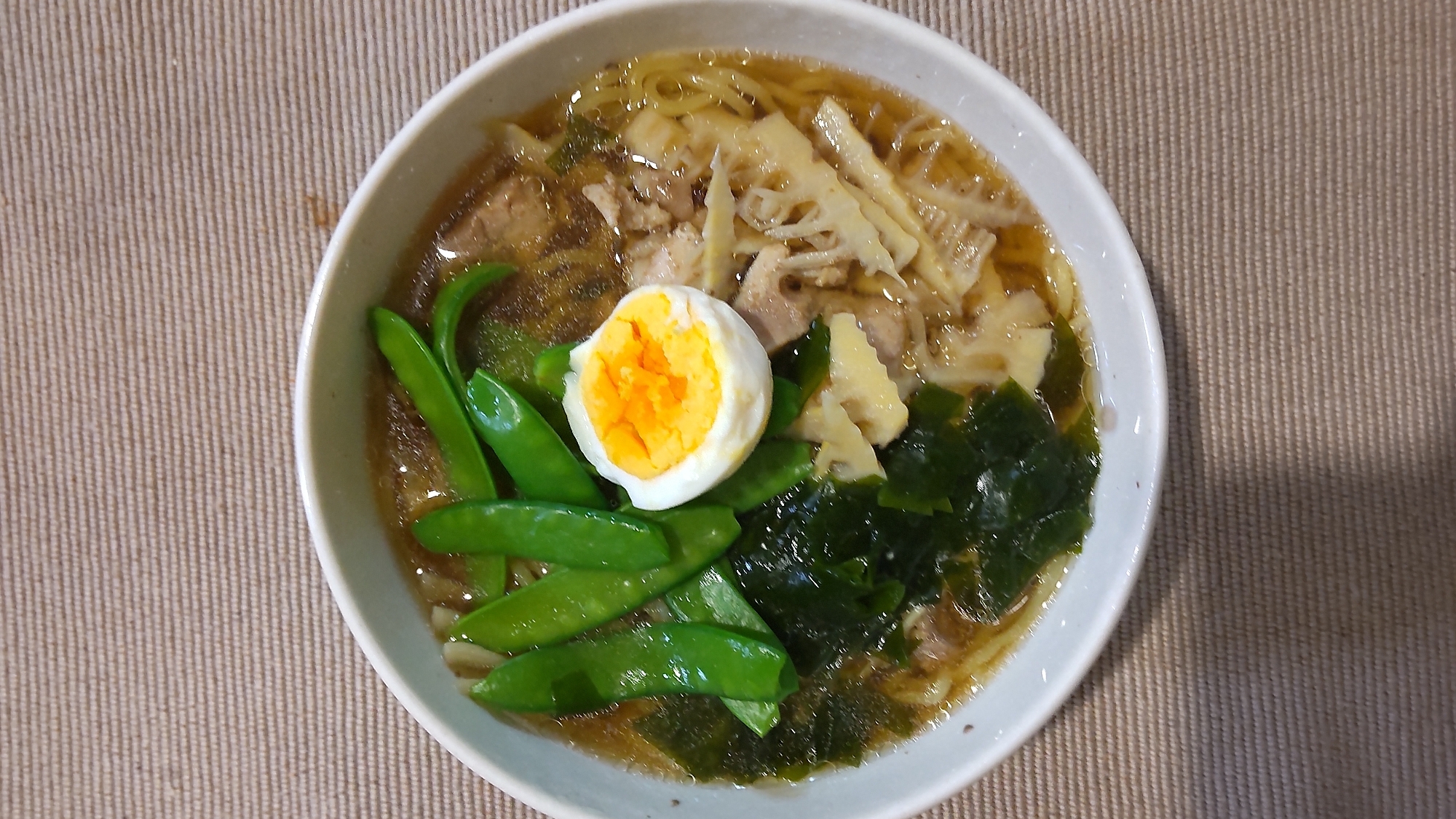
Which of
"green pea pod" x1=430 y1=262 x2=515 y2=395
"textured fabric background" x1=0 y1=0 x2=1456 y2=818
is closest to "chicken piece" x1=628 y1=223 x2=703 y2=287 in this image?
"green pea pod" x1=430 y1=262 x2=515 y2=395

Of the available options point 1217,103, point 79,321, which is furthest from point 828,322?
point 79,321

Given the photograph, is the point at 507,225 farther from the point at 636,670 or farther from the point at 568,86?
the point at 636,670

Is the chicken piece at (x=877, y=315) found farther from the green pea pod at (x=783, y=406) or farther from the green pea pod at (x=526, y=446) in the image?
the green pea pod at (x=526, y=446)

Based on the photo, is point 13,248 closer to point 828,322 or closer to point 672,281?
point 672,281

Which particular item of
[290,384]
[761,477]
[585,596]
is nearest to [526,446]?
[585,596]

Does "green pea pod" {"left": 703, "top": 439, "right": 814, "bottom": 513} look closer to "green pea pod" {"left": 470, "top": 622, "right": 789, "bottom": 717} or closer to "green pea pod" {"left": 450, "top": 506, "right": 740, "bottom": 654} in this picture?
"green pea pod" {"left": 450, "top": 506, "right": 740, "bottom": 654}

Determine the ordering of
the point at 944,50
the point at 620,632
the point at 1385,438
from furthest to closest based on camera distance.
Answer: the point at 1385,438 < the point at 620,632 < the point at 944,50

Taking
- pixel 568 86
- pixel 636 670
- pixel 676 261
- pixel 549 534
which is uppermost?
pixel 568 86
